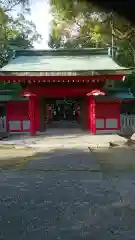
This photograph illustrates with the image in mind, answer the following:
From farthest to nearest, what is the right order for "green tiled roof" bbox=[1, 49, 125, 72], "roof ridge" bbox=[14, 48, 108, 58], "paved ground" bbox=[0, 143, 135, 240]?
"roof ridge" bbox=[14, 48, 108, 58] → "green tiled roof" bbox=[1, 49, 125, 72] → "paved ground" bbox=[0, 143, 135, 240]

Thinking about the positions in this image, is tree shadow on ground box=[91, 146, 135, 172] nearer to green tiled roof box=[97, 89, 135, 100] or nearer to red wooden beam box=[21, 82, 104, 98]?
green tiled roof box=[97, 89, 135, 100]

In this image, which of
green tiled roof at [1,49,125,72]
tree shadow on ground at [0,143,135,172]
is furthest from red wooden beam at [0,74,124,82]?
tree shadow on ground at [0,143,135,172]

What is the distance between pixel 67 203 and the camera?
5.50 meters

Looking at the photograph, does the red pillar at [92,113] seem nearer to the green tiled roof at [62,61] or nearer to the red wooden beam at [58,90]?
the red wooden beam at [58,90]

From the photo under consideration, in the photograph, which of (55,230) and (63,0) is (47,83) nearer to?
(55,230)

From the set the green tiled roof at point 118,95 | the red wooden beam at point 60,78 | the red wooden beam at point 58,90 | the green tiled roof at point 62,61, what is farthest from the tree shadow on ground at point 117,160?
the green tiled roof at point 62,61

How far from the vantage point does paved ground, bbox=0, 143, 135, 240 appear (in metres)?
4.05

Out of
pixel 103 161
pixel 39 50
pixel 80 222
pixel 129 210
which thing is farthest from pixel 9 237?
pixel 39 50

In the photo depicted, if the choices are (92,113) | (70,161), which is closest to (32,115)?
(92,113)

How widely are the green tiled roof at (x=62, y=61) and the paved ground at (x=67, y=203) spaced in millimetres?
11229

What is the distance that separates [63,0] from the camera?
1.76 m

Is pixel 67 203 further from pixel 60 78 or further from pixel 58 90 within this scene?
pixel 58 90

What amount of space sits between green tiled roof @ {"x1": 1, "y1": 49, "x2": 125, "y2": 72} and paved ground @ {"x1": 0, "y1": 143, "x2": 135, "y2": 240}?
36.8 feet

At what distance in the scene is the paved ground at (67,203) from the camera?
13.3 feet
